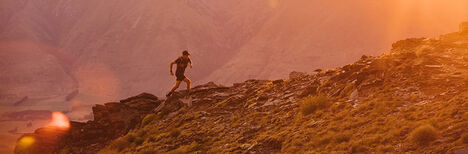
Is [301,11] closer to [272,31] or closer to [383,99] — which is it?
[272,31]

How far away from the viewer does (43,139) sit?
53.8 feet

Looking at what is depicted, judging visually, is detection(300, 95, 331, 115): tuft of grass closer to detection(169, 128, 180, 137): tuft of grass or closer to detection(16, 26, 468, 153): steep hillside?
detection(16, 26, 468, 153): steep hillside

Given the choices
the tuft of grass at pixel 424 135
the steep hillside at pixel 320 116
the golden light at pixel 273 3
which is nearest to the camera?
the tuft of grass at pixel 424 135

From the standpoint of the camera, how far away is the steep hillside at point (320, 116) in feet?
22.7

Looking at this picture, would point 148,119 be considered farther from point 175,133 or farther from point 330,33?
point 330,33

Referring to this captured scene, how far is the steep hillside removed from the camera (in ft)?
22.7

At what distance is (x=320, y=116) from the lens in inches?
369

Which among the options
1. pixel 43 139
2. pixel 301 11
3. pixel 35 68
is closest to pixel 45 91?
pixel 35 68

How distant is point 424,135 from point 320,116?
331 cm

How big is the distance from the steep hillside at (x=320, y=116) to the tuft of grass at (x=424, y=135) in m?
0.02

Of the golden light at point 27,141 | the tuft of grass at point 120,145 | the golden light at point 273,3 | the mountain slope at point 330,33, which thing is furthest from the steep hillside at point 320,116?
the golden light at point 273,3

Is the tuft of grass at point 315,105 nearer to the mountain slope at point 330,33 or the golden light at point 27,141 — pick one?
the golden light at point 27,141

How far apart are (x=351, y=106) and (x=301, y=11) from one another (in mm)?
144653

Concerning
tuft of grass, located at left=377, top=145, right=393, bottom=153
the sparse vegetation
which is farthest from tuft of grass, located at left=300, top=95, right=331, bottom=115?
tuft of grass, located at left=377, top=145, right=393, bottom=153
